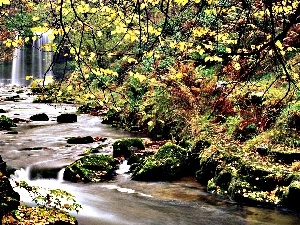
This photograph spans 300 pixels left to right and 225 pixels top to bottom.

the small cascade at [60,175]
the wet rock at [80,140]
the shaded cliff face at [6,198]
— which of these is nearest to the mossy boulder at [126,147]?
the small cascade at [60,175]

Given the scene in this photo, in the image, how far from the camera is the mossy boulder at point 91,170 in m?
9.30

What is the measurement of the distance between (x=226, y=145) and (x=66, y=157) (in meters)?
4.65

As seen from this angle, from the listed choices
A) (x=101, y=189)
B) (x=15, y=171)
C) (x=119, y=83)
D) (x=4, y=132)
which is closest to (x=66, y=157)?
(x=15, y=171)

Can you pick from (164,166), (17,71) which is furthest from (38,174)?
(17,71)

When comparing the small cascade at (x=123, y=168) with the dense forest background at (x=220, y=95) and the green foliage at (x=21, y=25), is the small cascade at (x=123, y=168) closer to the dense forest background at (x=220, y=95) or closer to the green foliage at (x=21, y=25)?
the dense forest background at (x=220, y=95)

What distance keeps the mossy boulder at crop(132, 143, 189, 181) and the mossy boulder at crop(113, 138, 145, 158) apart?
1489mm

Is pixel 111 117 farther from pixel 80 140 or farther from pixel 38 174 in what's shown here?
pixel 38 174

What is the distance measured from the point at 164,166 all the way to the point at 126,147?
234 centimetres

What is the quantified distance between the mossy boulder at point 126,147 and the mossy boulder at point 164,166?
1489 mm

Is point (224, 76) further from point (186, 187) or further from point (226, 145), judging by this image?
point (186, 187)

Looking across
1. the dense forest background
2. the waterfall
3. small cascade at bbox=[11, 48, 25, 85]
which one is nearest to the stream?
the dense forest background

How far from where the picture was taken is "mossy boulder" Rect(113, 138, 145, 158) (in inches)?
447

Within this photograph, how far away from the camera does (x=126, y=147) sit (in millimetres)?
11477

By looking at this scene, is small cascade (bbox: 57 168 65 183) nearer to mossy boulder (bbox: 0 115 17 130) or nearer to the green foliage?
the green foliage
